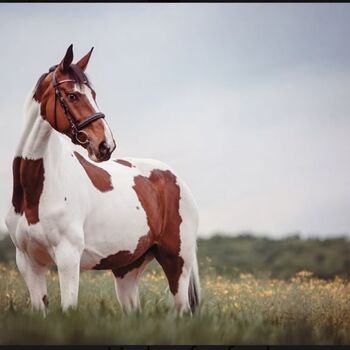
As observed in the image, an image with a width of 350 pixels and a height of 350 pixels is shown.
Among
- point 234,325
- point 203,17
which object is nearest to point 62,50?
point 203,17

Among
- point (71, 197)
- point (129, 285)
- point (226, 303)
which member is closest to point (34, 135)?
point (71, 197)

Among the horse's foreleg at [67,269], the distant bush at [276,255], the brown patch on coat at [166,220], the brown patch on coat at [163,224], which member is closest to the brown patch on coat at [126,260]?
the brown patch on coat at [163,224]

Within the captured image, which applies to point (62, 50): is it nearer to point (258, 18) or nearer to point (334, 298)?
point (258, 18)

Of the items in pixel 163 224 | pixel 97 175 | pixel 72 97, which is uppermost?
pixel 72 97

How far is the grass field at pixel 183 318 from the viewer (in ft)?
10.6

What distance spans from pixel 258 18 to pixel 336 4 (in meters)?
0.50

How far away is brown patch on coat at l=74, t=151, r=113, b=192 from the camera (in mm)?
3350

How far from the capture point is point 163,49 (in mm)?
3996

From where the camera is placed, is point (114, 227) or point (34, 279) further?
point (114, 227)

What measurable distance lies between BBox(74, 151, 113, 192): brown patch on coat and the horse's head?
330 mm

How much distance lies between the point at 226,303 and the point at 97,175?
121 cm

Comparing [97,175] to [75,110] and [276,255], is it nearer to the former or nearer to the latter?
[75,110]

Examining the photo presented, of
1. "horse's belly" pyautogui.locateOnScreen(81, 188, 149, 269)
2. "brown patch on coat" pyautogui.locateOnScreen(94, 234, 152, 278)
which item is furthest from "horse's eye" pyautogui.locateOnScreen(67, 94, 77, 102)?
"brown patch on coat" pyautogui.locateOnScreen(94, 234, 152, 278)

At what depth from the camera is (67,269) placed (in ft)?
9.92
